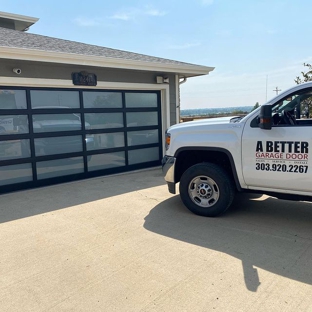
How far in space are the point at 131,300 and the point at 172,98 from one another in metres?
7.69

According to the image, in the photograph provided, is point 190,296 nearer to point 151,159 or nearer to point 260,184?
point 260,184

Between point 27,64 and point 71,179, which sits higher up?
point 27,64

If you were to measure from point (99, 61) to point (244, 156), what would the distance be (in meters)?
4.55

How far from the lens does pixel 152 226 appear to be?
4492mm

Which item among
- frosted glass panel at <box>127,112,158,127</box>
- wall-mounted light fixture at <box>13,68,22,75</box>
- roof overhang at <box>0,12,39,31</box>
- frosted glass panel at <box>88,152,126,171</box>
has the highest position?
roof overhang at <box>0,12,39,31</box>

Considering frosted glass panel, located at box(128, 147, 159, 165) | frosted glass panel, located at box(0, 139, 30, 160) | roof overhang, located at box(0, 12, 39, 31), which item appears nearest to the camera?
frosted glass panel, located at box(0, 139, 30, 160)

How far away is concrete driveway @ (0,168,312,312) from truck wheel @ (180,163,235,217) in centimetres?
18

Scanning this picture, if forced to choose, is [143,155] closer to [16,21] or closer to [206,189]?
[206,189]

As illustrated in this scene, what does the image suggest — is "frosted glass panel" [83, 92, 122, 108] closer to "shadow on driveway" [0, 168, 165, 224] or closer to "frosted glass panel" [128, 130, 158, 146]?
"frosted glass panel" [128, 130, 158, 146]

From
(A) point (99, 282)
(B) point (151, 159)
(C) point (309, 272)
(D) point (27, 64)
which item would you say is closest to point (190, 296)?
(A) point (99, 282)

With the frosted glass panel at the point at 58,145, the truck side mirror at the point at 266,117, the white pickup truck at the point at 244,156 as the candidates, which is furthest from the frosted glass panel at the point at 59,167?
the truck side mirror at the point at 266,117

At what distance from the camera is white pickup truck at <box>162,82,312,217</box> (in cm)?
404

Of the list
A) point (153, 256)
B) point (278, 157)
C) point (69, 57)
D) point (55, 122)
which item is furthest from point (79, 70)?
point (153, 256)

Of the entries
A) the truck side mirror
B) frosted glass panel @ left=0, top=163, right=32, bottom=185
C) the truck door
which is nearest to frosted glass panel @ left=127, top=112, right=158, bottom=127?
frosted glass panel @ left=0, top=163, right=32, bottom=185
